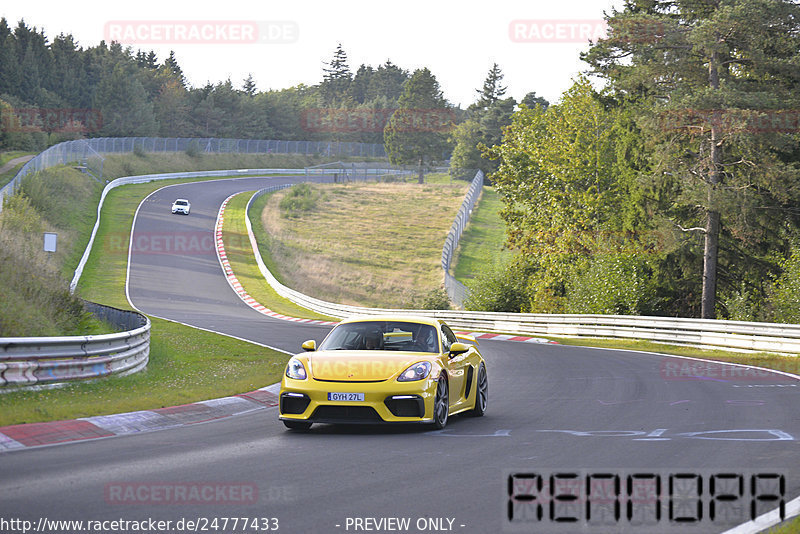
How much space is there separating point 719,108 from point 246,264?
35651 millimetres

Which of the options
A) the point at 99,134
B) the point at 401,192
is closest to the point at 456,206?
the point at 401,192

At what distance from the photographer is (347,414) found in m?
10.4

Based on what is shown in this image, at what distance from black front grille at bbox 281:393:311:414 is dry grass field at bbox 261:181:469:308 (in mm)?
34957

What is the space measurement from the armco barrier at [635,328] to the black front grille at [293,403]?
58.5 ft

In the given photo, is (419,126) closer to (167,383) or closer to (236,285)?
(236,285)

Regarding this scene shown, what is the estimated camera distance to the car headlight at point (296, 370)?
35.2 feet

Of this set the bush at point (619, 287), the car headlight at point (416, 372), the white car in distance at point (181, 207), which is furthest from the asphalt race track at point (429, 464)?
the white car in distance at point (181, 207)

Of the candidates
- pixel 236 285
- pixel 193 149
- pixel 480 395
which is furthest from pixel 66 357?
pixel 193 149

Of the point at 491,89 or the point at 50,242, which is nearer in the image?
the point at 50,242

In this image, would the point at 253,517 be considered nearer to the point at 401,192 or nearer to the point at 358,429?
the point at 358,429

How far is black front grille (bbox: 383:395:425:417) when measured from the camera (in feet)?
34.0

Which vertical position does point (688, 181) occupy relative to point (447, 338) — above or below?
above

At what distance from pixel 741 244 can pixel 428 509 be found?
1305 inches

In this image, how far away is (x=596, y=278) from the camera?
1444 inches
